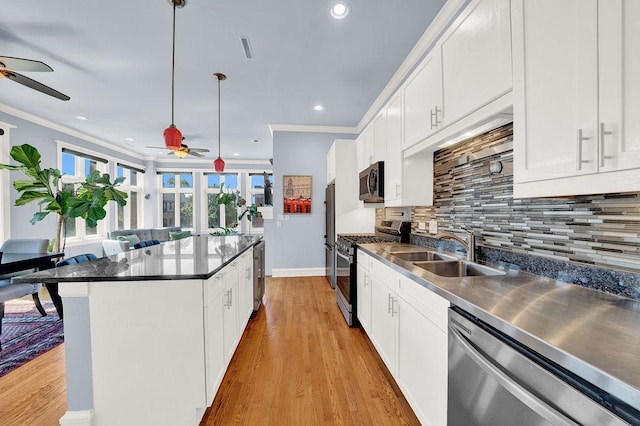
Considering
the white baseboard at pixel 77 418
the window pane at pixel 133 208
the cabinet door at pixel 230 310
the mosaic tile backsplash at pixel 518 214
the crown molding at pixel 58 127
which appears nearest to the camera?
the mosaic tile backsplash at pixel 518 214

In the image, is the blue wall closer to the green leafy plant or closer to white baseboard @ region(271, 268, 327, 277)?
white baseboard @ region(271, 268, 327, 277)

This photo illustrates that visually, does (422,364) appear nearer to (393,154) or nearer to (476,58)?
(476,58)

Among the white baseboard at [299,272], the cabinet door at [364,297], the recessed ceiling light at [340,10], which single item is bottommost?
the white baseboard at [299,272]

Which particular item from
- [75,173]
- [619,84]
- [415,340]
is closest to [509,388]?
[415,340]

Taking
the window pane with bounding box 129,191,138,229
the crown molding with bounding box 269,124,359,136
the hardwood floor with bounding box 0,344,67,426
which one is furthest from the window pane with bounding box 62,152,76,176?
the hardwood floor with bounding box 0,344,67,426

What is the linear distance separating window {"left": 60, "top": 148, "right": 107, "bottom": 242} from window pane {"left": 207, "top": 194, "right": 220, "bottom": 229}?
2.61 metres

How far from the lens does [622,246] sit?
1.01 m

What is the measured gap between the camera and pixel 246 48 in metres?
2.65

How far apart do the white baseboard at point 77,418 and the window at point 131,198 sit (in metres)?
6.58

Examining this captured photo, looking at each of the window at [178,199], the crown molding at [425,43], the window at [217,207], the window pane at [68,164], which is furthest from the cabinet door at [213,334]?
the window at [178,199]

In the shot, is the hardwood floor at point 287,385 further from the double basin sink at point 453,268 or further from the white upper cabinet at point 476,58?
the white upper cabinet at point 476,58

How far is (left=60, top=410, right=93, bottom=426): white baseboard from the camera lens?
53.7 inches

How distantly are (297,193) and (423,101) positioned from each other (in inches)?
133

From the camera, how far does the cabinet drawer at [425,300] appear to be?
3.85 ft
